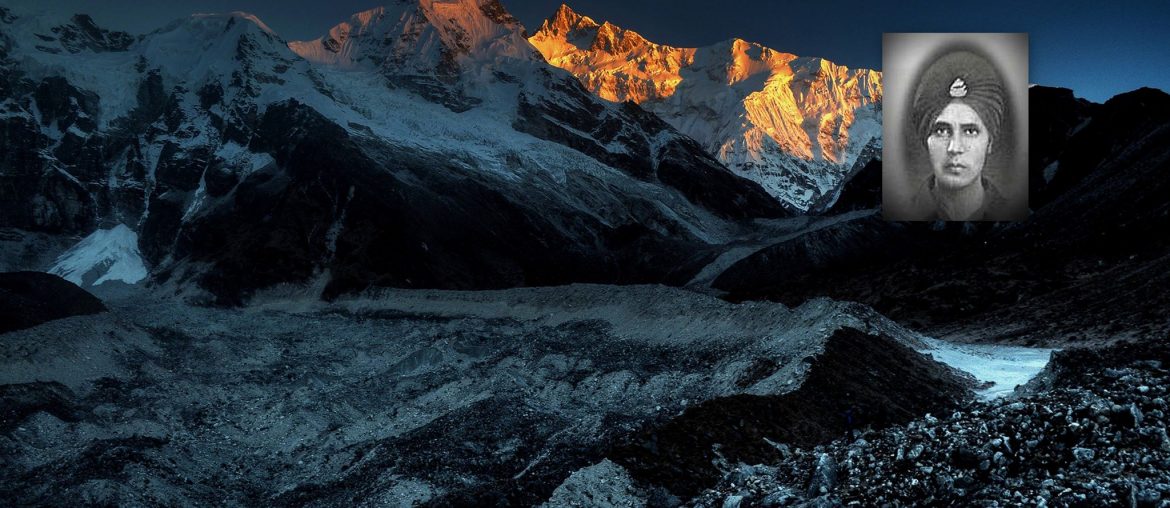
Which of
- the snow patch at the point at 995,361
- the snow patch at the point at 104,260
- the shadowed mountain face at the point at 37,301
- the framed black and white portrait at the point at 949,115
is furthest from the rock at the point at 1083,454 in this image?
the snow patch at the point at 104,260

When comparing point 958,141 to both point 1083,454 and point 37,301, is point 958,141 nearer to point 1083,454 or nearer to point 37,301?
point 1083,454

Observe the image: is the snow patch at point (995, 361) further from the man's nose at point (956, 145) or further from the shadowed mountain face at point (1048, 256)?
the man's nose at point (956, 145)

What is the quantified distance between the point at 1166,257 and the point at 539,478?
42464 millimetres

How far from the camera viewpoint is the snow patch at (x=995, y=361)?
1286 inches

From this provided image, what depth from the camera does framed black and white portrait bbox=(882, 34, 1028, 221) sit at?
3288cm

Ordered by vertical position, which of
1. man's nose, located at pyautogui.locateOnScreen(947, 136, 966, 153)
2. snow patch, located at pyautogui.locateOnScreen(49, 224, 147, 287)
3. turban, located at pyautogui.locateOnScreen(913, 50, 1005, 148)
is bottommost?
snow patch, located at pyautogui.locateOnScreen(49, 224, 147, 287)

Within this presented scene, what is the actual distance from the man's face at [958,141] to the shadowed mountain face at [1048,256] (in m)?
10.0

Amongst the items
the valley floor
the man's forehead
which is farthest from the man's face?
the valley floor

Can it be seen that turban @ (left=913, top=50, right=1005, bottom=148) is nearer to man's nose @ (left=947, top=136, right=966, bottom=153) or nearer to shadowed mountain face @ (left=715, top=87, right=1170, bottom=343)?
man's nose @ (left=947, top=136, right=966, bottom=153)

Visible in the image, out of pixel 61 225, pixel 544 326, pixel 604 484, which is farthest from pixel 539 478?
pixel 61 225

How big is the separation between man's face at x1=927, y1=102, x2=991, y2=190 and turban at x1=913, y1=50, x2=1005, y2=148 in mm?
305

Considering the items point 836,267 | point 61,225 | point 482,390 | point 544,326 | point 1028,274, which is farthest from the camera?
point 61,225

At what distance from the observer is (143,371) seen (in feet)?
178

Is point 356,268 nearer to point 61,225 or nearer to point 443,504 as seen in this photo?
point 61,225
